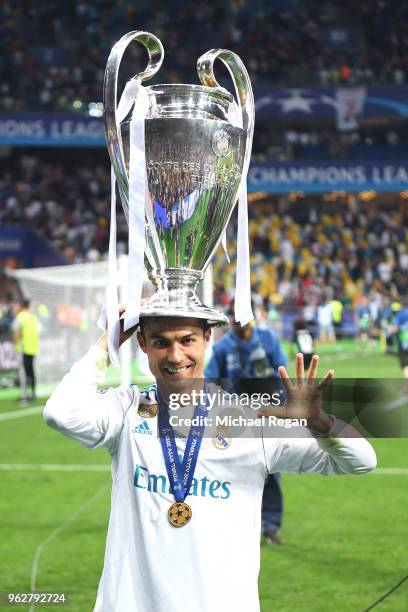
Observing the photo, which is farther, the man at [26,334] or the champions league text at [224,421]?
the man at [26,334]

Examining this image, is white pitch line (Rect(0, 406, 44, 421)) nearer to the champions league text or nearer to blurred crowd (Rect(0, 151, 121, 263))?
the champions league text

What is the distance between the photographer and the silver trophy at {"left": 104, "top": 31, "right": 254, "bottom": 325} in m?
2.96

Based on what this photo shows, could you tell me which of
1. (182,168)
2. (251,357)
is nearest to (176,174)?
(182,168)

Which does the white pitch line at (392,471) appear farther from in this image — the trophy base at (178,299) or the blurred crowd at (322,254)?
the blurred crowd at (322,254)

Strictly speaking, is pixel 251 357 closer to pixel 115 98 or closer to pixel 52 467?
pixel 52 467

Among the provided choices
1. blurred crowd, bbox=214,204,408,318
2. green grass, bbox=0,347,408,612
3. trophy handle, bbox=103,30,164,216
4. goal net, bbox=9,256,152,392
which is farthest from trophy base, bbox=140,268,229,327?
blurred crowd, bbox=214,204,408,318

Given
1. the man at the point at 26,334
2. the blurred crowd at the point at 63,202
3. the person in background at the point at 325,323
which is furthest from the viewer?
the blurred crowd at the point at 63,202

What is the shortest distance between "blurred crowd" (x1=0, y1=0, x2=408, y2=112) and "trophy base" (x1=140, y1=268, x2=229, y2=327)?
1215 inches

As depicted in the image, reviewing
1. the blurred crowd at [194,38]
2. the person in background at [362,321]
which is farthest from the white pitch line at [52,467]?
the blurred crowd at [194,38]

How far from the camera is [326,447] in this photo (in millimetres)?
2793

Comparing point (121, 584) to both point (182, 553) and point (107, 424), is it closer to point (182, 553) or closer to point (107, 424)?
point (182, 553)

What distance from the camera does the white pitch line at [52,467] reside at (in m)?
11.0

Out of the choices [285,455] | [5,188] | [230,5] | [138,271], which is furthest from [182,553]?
[230,5]

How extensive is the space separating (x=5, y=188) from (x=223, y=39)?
9149 mm
